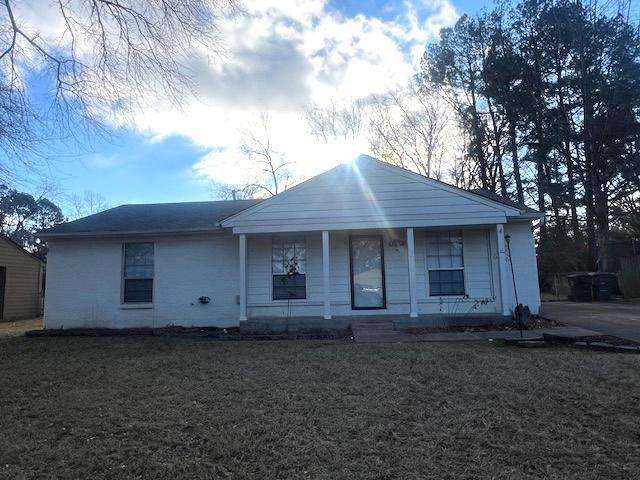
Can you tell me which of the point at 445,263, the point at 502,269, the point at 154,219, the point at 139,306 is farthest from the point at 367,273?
the point at 154,219

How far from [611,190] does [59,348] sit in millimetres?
24890

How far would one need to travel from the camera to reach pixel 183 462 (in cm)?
349

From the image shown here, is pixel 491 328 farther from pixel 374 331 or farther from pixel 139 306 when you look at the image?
pixel 139 306

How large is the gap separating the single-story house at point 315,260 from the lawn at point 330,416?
402 centimetres

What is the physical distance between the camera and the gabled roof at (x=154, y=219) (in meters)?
11.9

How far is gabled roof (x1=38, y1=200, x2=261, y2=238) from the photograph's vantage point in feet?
39.1

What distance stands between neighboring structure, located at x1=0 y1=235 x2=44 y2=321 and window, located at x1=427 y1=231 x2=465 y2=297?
1861cm

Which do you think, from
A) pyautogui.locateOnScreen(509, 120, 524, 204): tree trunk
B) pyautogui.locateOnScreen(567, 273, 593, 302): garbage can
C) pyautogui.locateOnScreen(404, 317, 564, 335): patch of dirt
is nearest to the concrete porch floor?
pyautogui.locateOnScreen(404, 317, 564, 335): patch of dirt

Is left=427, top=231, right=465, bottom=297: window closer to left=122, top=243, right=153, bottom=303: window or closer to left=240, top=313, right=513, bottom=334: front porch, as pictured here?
left=240, top=313, right=513, bottom=334: front porch

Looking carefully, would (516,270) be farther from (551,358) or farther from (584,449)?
(584,449)

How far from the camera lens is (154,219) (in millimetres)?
12891

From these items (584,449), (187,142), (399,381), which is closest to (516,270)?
(399,381)

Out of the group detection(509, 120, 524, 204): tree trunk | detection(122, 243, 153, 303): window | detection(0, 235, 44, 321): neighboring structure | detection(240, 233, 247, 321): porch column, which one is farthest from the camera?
detection(509, 120, 524, 204): tree trunk

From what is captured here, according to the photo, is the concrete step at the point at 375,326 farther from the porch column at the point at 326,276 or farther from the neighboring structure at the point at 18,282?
the neighboring structure at the point at 18,282
